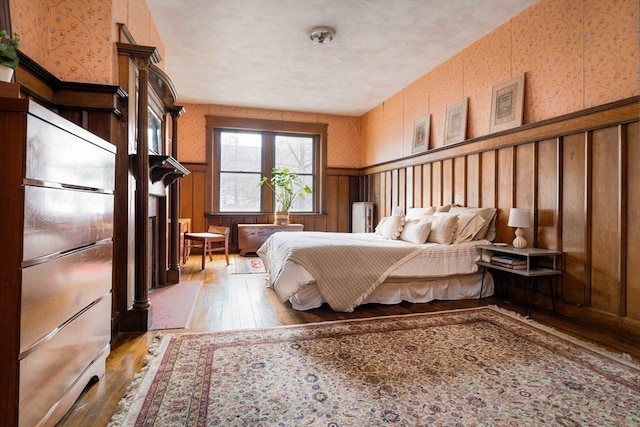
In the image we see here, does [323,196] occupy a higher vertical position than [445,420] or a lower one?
higher

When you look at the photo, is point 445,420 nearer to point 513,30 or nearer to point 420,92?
point 513,30

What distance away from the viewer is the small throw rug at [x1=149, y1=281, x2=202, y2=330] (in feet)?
8.73

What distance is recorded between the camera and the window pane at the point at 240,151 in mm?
6762

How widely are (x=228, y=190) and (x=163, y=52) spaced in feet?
→ 10.2

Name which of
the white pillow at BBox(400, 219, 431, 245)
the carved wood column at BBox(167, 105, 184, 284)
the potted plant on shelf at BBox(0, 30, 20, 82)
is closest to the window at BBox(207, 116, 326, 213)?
the carved wood column at BBox(167, 105, 184, 284)

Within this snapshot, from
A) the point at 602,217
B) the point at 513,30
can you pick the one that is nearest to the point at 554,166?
the point at 602,217

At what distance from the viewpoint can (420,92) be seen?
5.12 m

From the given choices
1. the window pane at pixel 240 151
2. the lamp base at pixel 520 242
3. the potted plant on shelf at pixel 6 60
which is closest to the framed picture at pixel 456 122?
the lamp base at pixel 520 242

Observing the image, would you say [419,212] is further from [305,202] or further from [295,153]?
[295,153]

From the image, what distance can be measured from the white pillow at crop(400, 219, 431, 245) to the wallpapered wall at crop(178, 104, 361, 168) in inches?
139

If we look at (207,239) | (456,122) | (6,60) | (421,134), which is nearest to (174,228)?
(207,239)

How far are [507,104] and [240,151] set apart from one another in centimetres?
493

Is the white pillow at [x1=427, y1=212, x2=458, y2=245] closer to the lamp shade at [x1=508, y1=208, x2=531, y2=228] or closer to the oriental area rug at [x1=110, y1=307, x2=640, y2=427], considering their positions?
the lamp shade at [x1=508, y1=208, x2=531, y2=228]

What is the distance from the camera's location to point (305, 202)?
729 centimetres
